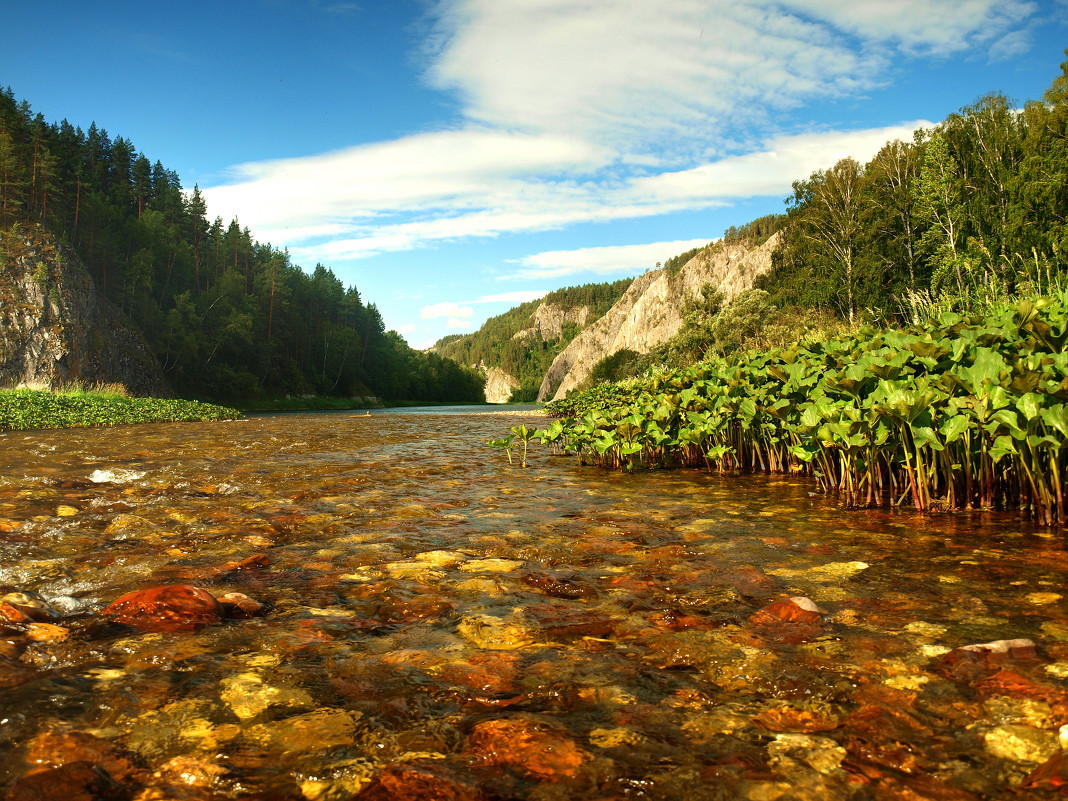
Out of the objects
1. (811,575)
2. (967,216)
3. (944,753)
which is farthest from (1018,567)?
(967,216)

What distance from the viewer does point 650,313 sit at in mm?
165125

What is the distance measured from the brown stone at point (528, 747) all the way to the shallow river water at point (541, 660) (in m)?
0.01

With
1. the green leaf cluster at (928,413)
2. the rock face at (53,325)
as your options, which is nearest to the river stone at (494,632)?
the green leaf cluster at (928,413)

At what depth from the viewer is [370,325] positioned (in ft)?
372

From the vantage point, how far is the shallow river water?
1.91m

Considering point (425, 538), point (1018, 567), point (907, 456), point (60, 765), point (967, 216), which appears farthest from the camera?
point (967, 216)

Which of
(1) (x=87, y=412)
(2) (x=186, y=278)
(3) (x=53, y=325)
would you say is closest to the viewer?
(1) (x=87, y=412)

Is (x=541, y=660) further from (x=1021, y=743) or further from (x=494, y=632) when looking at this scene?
(x=1021, y=743)

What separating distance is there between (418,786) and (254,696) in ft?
3.12

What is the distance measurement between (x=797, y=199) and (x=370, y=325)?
7790 centimetres

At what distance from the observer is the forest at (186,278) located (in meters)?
58.5

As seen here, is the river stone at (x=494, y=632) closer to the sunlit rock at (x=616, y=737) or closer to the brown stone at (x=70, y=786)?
the sunlit rock at (x=616, y=737)

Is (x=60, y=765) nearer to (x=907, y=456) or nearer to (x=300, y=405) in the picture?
(x=907, y=456)

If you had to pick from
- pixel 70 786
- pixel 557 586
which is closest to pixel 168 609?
pixel 70 786
